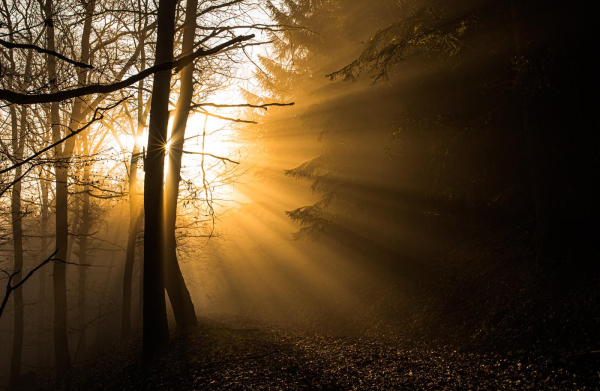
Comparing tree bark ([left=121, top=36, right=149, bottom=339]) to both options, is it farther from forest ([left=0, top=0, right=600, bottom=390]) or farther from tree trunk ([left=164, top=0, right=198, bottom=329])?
tree trunk ([left=164, top=0, right=198, bottom=329])

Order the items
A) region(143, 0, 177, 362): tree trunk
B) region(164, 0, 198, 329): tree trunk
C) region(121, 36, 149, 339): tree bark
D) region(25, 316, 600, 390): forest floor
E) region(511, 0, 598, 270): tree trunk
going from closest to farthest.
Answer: region(25, 316, 600, 390): forest floor → region(143, 0, 177, 362): tree trunk → region(511, 0, 598, 270): tree trunk → region(164, 0, 198, 329): tree trunk → region(121, 36, 149, 339): tree bark

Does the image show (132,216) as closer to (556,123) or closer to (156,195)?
(156,195)

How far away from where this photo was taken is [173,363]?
5645mm

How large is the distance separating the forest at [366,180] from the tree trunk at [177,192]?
0.05 meters

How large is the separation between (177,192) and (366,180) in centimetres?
740

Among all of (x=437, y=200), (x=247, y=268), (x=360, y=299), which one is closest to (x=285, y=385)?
(x=360, y=299)

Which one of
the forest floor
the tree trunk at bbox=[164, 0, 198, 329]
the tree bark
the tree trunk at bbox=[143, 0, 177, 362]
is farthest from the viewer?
the tree bark

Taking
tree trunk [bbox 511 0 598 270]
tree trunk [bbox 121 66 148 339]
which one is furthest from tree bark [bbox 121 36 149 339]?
tree trunk [bbox 511 0 598 270]

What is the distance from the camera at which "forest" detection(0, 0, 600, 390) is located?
503 centimetres

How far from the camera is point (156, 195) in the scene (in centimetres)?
638

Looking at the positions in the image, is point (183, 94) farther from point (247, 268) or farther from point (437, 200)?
point (247, 268)

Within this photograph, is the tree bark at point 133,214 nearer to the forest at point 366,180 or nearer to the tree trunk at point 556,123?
the forest at point 366,180

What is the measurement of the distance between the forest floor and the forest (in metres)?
0.04

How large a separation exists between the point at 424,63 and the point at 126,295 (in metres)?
14.0
